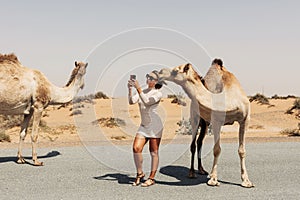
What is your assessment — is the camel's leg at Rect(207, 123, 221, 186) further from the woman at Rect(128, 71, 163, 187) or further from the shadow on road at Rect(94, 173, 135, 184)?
the shadow on road at Rect(94, 173, 135, 184)

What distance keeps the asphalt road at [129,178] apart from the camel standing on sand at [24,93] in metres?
1.20

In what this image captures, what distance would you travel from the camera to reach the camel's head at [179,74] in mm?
6871

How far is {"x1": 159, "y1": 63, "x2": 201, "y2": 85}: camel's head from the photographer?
6.87 metres

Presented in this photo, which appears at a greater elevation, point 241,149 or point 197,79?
point 197,79

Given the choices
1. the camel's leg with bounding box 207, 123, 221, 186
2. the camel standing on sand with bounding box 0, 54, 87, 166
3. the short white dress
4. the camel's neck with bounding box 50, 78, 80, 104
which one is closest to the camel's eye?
the short white dress

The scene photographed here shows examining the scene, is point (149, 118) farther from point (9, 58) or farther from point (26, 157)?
point (26, 157)

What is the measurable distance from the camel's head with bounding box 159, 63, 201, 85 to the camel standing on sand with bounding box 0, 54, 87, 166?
4.64 metres

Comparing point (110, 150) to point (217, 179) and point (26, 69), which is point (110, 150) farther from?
point (217, 179)

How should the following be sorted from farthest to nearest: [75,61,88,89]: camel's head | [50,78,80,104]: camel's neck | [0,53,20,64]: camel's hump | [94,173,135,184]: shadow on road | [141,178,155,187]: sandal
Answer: [75,61,88,89]: camel's head
[50,78,80,104]: camel's neck
[0,53,20,64]: camel's hump
[94,173,135,184]: shadow on road
[141,178,155,187]: sandal

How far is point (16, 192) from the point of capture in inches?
273

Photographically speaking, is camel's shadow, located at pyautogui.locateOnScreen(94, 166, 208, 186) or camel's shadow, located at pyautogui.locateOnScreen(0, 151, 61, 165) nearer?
camel's shadow, located at pyautogui.locateOnScreen(94, 166, 208, 186)

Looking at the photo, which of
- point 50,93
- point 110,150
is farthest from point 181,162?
point 50,93

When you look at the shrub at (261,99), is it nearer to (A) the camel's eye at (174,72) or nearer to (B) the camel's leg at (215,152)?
(B) the camel's leg at (215,152)

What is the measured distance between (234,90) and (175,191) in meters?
2.28
